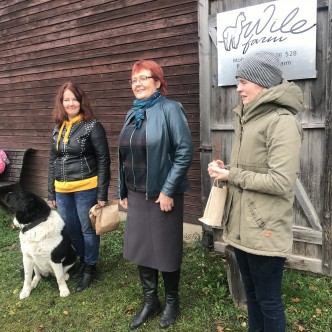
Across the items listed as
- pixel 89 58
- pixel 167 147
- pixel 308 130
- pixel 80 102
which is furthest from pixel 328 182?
pixel 89 58

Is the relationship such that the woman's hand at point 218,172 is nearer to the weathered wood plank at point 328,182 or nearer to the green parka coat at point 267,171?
the green parka coat at point 267,171

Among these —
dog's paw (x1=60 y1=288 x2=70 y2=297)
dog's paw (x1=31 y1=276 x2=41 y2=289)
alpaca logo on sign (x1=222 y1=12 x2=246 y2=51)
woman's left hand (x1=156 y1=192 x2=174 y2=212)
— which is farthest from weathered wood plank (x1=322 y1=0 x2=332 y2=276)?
dog's paw (x1=31 y1=276 x2=41 y2=289)

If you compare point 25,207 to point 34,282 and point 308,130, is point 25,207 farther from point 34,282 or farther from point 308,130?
point 308,130

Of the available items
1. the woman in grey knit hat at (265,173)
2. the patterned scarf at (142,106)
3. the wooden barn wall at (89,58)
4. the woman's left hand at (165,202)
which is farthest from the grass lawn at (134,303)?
the patterned scarf at (142,106)

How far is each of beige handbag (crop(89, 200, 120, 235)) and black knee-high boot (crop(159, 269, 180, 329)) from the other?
768 mm

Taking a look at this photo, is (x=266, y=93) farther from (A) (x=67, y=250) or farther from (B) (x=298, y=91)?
(A) (x=67, y=250)

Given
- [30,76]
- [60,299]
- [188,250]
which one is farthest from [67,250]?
[30,76]

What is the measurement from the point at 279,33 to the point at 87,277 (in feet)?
9.96

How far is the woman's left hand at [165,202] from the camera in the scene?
8.48ft

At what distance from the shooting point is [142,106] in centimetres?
264

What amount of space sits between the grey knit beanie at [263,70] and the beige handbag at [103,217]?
6.32 feet

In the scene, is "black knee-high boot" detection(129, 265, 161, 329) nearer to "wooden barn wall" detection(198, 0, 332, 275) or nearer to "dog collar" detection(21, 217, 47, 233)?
"dog collar" detection(21, 217, 47, 233)

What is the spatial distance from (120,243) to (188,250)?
0.92 meters

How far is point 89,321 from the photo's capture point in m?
3.08
